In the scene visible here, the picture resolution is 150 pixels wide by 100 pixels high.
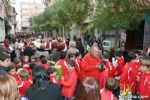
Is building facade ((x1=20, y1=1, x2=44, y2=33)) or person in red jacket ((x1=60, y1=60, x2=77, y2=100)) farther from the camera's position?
building facade ((x1=20, y1=1, x2=44, y2=33))

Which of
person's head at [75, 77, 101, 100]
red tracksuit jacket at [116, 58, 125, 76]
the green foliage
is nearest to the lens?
person's head at [75, 77, 101, 100]

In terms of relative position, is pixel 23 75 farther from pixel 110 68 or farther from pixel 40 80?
pixel 110 68

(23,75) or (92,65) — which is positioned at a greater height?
(23,75)

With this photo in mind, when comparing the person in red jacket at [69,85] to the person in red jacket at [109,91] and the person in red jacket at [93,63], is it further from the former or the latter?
the person in red jacket at [109,91]

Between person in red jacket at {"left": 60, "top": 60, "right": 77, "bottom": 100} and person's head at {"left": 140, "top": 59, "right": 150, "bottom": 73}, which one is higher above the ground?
person's head at {"left": 140, "top": 59, "right": 150, "bottom": 73}

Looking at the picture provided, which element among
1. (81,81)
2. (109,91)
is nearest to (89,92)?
(109,91)

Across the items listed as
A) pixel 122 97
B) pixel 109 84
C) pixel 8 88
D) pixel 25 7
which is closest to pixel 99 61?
pixel 122 97

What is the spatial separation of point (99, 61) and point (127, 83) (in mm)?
1035

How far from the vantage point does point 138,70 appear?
857 cm

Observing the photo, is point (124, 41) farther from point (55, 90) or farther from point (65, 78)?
point (55, 90)

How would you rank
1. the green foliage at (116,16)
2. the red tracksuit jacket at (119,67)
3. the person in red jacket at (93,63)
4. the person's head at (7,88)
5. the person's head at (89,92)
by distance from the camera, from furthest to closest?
the green foliage at (116,16) → the red tracksuit jacket at (119,67) → the person in red jacket at (93,63) → the person's head at (89,92) → the person's head at (7,88)

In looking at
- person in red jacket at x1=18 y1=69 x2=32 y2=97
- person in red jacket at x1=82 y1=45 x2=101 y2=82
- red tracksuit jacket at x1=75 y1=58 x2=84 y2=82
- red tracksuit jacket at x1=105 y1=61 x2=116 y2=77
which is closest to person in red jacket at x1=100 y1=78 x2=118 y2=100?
person in red jacket at x1=18 y1=69 x2=32 y2=97

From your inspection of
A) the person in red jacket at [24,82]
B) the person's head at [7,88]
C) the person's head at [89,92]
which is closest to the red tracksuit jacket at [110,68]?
the person in red jacket at [24,82]

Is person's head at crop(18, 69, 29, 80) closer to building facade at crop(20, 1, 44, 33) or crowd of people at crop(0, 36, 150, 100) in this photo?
crowd of people at crop(0, 36, 150, 100)
